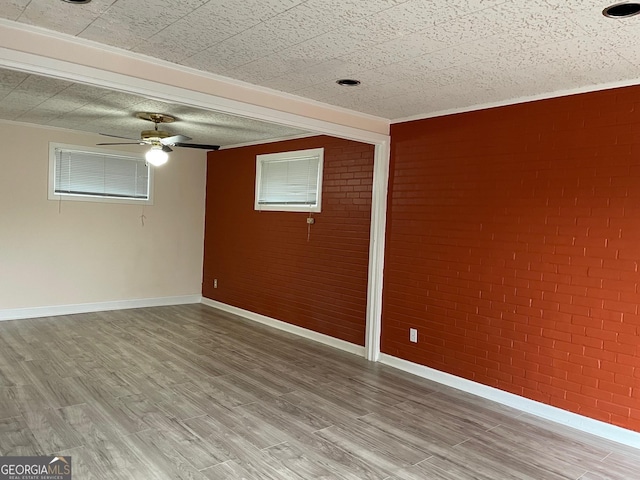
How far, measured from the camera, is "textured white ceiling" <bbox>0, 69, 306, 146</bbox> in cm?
390

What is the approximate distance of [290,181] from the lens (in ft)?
19.2

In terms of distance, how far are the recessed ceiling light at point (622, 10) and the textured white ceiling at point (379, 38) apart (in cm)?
5

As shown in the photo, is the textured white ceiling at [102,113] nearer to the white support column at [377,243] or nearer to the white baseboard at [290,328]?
the white support column at [377,243]

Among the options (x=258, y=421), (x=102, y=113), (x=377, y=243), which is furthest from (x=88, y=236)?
(x=258, y=421)

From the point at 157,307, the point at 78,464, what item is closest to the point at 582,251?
the point at 78,464

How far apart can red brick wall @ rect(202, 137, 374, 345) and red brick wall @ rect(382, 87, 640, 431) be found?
21.3 inches

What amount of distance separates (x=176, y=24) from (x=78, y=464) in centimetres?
250

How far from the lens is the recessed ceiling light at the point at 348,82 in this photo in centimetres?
337

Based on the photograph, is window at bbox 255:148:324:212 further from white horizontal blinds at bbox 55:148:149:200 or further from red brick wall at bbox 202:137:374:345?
white horizontal blinds at bbox 55:148:149:200

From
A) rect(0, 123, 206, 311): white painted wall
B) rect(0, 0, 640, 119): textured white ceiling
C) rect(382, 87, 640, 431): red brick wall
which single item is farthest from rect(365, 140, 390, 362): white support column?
rect(0, 123, 206, 311): white painted wall

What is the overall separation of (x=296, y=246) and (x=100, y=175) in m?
3.01

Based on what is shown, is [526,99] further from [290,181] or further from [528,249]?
[290,181]

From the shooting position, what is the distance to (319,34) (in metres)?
2.56

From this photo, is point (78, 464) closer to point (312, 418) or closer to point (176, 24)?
point (312, 418)
